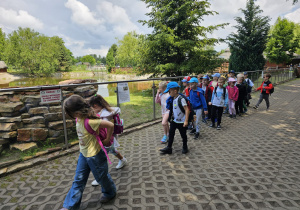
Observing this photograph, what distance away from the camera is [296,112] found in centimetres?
843

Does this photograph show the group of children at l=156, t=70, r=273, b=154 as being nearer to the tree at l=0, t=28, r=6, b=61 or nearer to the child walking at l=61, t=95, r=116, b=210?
the child walking at l=61, t=95, r=116, b=210

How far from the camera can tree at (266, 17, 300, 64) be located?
111 ft

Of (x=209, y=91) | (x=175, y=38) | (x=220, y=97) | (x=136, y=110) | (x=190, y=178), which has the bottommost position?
(x=190, y=178)

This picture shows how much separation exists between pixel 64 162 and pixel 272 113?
869cm

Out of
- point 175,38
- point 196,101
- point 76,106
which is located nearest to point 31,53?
point 175,38

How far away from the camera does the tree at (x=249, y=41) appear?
2212 centimetres

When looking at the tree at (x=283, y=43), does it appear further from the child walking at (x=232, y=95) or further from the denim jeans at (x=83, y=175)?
the denim jeans at (x=83, y=175)

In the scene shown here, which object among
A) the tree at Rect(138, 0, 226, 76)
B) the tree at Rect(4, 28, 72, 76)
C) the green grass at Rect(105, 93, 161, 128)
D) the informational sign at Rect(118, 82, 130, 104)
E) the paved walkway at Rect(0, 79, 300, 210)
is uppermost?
the tree at Rect(4, 28, 72, 76)

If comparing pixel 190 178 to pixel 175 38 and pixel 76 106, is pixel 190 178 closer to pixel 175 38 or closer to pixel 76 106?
pixel 76 106

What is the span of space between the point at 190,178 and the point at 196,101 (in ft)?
8.71

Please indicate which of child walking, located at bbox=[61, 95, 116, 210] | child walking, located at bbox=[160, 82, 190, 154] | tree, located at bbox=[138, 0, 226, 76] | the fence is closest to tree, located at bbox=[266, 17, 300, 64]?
tree, located at bbox=[138, 0, 226, 76]

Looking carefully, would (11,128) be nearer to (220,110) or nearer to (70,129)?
(70,129)

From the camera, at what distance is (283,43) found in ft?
113

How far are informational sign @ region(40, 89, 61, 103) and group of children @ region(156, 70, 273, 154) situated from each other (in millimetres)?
2522
